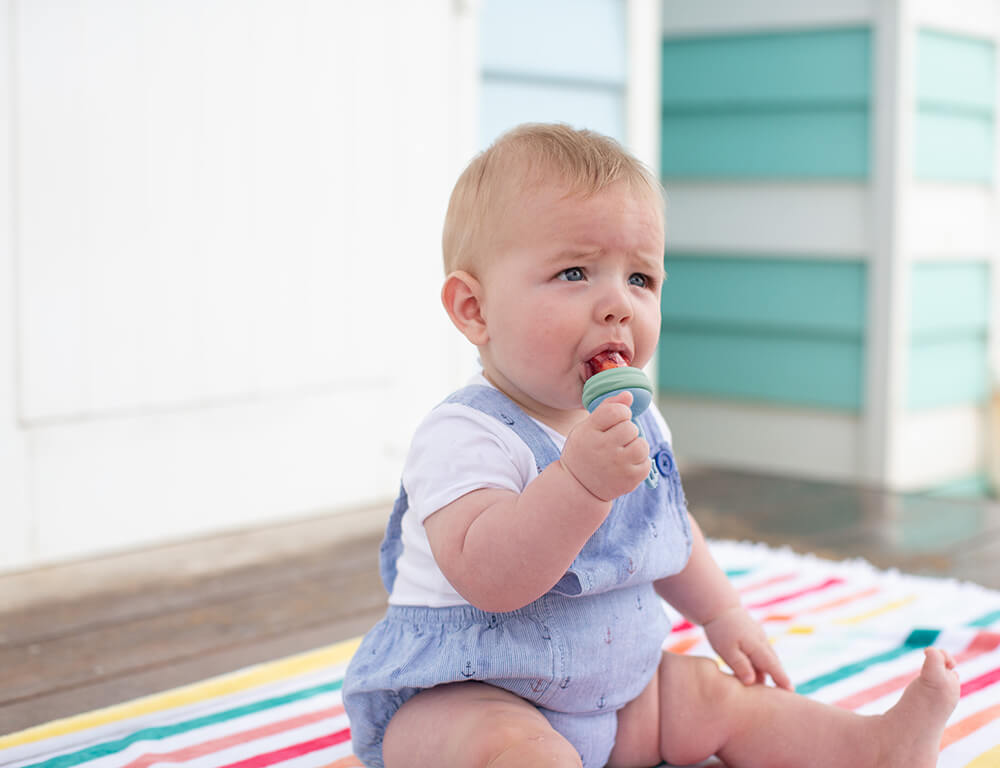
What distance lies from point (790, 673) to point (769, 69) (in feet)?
5.77

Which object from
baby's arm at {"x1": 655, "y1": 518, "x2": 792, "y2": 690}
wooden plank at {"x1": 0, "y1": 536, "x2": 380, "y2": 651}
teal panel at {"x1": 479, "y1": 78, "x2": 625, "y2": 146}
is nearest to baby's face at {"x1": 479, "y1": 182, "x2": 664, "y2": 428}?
baby's arm at {"x1": 655, "y1": 518, "x2": 792, "y2": 690}

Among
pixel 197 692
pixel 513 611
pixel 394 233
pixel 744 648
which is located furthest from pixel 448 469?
pixel 394 233

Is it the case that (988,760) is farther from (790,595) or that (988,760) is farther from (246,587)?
(246,587)

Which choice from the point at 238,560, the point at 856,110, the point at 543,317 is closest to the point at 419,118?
the point at 238,560

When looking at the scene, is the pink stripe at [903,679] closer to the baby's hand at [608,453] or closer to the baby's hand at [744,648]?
the baby's hand at [744,648]

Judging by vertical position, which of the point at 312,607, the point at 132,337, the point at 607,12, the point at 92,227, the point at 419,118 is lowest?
the point at 312,607

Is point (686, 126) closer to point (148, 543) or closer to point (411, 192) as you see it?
point (411, 192)

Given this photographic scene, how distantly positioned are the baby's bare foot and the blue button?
0.78 ft

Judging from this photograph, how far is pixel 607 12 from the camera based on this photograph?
234cm

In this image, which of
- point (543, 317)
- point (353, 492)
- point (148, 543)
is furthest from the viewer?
point (353, 492)

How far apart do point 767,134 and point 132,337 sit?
1532 millimetres

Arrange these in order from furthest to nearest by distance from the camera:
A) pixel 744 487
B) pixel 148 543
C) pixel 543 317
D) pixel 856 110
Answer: pixel 856 110
pixel 744 487
pixel 148 543
pixel 543 317

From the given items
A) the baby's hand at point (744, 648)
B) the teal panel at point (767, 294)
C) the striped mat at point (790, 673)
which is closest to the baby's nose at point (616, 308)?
the baby's hand at point (744, 648)

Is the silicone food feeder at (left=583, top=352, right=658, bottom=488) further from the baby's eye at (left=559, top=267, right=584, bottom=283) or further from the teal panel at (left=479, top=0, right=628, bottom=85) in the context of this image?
the teal panel at (left=479, top=0, right=628, bottom=85)
